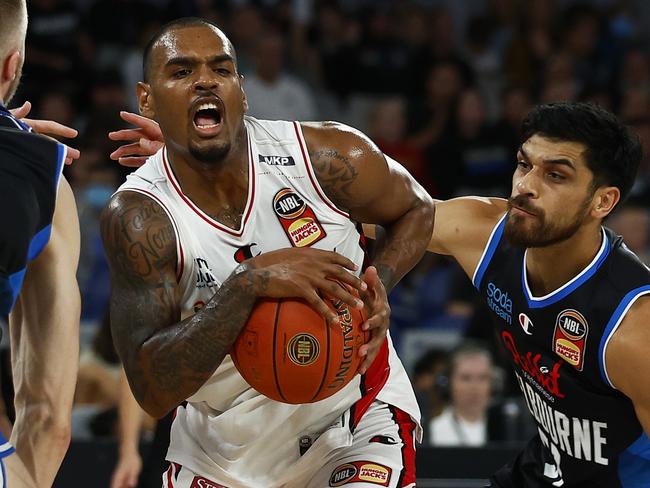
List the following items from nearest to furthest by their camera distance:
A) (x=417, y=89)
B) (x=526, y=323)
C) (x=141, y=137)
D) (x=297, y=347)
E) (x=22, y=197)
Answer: (x=22, y=197) → (x=297, y=347) → (x=526, y=323) → (x=141, y=137) → (x=417, y=89)

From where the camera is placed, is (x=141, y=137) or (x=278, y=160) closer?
(x=278, y=160)

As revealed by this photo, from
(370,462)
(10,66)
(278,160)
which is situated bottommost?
(370,462)

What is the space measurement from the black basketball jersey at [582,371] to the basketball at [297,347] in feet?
2.67

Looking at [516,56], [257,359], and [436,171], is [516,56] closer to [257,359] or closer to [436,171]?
[436,171]

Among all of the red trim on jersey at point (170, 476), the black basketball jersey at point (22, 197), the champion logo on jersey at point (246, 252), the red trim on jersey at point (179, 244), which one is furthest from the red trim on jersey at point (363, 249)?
the black basketball jersey at point (22, 197)

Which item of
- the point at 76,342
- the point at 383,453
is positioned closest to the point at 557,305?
the point at 383,453

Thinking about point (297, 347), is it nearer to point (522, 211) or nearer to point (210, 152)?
point (210, 152)

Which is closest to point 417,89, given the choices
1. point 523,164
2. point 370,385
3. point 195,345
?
point 523,164

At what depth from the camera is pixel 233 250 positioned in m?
3.47

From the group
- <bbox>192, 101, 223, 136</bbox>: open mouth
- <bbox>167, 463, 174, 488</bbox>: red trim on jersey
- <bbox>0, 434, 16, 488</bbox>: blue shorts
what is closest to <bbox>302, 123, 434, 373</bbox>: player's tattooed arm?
<bbox>192, 101, 223, 136</bbox>: open mouth

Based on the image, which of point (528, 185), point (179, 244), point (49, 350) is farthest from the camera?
point (528, 185)

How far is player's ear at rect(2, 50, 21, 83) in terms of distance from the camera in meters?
2.78

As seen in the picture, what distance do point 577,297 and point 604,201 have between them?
1.10 feet

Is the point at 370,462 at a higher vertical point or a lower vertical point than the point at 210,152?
lower
